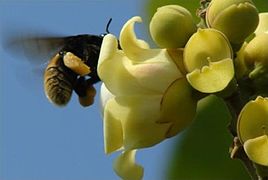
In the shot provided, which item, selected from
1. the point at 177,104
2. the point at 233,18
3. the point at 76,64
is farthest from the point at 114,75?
the point at 76,64

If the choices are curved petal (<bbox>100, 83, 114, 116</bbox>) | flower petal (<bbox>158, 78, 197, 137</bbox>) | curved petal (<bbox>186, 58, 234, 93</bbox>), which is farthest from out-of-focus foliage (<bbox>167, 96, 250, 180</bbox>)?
curved petal (<bbox>186, 58, 234, 93</bbox>)

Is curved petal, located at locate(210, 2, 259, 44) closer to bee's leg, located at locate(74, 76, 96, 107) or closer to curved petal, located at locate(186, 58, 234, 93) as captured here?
curved petal, located at locate(186, 58, 234, 93)

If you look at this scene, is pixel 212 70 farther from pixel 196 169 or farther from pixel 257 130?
pixel 196 169

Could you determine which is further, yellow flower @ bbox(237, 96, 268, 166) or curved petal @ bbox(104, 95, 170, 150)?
curved petal @ bbox(104, 95, 170, 150)

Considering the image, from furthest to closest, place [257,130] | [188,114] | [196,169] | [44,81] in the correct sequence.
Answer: [44,81]
[196,169]
[188,114]
[257,130]

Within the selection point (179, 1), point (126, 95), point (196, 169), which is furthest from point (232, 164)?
point (126, 95)

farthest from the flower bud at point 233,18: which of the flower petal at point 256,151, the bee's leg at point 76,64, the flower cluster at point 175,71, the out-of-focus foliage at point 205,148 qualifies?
the bee's leg at point 76,64

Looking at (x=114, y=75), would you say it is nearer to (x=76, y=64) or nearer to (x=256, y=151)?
(x=256, y=151)
